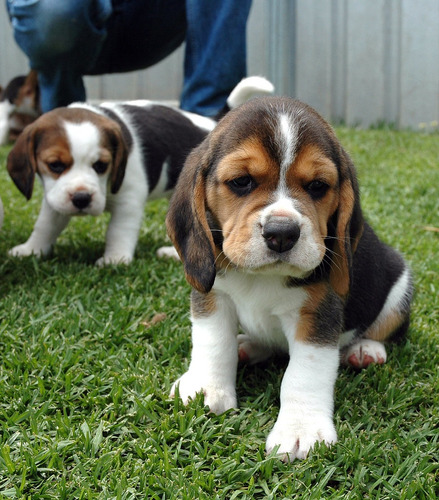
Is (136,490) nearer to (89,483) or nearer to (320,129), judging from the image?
(89,483)

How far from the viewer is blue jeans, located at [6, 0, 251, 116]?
19.7ft

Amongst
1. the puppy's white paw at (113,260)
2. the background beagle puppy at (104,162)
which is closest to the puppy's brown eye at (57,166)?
the background beagle puppy at (104,162)

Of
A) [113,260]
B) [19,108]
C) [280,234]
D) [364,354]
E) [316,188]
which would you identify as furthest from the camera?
[19,108]

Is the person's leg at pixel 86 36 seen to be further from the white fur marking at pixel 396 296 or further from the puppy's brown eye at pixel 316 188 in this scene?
the puppy's brown eye at pixel 316 188

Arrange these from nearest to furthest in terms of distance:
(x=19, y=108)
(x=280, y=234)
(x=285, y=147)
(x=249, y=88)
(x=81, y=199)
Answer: (x=280, y=234) < (x=285, y=147) < (x=81, y=199) < (x=249, y=88) < (x=19, y=108)

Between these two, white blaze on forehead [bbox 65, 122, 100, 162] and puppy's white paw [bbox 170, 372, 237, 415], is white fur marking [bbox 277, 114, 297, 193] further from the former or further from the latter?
white blaze on forehead [bbox 65, 122, 100, 162]

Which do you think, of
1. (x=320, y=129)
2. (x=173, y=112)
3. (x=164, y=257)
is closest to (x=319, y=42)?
(x=173, y=112)

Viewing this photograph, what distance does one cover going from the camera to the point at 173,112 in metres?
5.62

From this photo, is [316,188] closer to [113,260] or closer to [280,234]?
[280,234]

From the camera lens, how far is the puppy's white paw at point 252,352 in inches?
128

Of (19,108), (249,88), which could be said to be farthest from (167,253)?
(19,108)

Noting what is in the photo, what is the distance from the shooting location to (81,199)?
14.8 ft

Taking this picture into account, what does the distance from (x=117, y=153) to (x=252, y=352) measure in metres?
2.03

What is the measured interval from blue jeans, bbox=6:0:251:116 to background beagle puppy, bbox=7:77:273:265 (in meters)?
0.97
